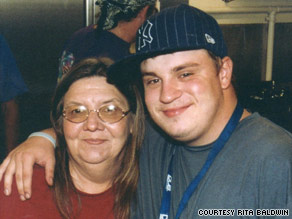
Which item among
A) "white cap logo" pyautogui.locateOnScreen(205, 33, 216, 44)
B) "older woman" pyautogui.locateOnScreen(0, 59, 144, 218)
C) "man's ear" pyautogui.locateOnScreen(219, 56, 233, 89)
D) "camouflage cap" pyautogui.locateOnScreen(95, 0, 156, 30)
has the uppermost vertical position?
"camouflage cap" pyautogui.locateOnScreen(95, 0, 156, 30)

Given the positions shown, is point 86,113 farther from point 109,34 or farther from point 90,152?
point 109,34

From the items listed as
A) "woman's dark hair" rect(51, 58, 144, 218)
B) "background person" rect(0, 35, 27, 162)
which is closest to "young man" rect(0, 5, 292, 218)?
"woman's dark hair" rect(51, 58, 144, 218)

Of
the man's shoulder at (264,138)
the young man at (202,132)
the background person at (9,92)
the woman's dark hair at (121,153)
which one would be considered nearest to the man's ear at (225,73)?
the young man at (202,132)

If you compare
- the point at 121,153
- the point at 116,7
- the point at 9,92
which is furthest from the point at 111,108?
the point at 9,92

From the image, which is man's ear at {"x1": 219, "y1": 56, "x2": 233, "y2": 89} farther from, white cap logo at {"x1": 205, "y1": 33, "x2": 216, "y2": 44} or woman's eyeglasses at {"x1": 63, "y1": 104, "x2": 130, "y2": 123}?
woman's eyeglasses at {"x1": 63, "y1": 104, "x2": 130, "y2": 123}

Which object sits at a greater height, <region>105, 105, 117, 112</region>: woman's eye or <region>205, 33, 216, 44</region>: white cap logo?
<region>205, 33, 216, 44</region>: white cap logo

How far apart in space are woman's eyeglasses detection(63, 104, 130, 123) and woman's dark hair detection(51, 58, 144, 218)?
80 millimetres

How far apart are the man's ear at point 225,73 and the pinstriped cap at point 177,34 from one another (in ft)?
0.09

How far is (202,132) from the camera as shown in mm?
1251

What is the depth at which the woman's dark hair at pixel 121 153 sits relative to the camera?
145 cm

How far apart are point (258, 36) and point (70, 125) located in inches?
81.6

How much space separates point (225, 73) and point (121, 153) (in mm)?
513

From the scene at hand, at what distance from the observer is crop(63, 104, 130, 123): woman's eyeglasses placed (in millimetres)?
1434

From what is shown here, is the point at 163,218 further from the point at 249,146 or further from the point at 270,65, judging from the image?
the point at 270,65
